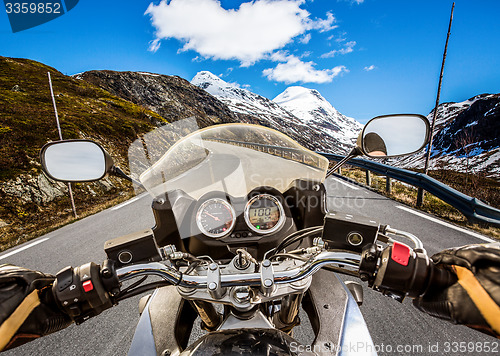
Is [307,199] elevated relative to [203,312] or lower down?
elevated

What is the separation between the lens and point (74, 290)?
0.97 metres

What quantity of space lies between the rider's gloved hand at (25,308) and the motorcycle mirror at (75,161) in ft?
1.90

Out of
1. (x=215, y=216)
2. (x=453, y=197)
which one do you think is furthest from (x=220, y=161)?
(x=453, y=197)

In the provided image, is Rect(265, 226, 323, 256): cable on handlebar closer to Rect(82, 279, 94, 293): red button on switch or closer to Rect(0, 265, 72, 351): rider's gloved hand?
Rect(82, 279, 94, 293): red button on switch

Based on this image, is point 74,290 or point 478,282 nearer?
point 478,282

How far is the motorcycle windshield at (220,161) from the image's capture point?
1.58m

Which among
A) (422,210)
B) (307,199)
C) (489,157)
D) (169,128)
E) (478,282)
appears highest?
(169,128)

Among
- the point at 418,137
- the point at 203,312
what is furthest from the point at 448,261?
the point at 203,312

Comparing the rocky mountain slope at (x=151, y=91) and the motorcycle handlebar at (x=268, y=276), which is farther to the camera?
the rocky mountain slope at (x=151, y=91)

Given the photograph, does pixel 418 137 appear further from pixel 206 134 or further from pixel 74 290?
pixel 74 290

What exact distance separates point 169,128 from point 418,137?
5.52 ft

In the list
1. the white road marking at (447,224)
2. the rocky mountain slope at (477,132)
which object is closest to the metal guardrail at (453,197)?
the white road marking at (447,224)

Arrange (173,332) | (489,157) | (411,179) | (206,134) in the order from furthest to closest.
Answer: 1. (489,157)
2. (411,179)
3. (206,134)
4. (173,332)

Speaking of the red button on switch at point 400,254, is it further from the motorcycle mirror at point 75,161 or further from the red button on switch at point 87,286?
the motorcycle mirror at point 75,161
